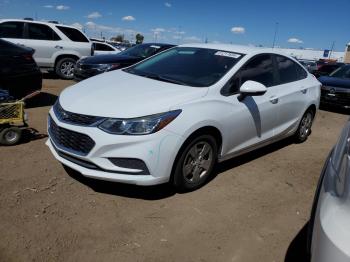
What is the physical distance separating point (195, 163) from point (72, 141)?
1.32 meters

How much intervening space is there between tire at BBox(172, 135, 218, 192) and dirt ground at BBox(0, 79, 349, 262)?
14cm

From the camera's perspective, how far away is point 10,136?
4945 millimetres

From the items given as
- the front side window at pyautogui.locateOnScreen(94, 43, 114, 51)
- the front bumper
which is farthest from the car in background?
Result: the front bumper

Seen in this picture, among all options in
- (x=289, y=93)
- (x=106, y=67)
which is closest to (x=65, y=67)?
(x=106, y=67)

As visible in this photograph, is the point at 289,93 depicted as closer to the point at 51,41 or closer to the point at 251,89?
the point at 251,89

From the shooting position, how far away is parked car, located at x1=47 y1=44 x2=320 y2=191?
341cm

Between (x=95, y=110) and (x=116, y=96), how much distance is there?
34 cm

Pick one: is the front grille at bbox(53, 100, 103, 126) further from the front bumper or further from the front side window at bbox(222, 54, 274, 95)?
the front side window at bbox(222, 54, 274, 95)

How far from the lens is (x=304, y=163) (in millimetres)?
5375

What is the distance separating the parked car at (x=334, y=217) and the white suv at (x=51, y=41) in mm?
10893

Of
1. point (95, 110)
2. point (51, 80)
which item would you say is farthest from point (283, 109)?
point (51, 80)

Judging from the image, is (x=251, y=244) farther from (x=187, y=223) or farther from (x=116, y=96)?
(x=116, y=96)

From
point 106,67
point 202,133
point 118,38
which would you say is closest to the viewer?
point 202,133

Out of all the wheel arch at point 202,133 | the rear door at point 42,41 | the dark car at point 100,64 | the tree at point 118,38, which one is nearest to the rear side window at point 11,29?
the rear door at point 42,41
